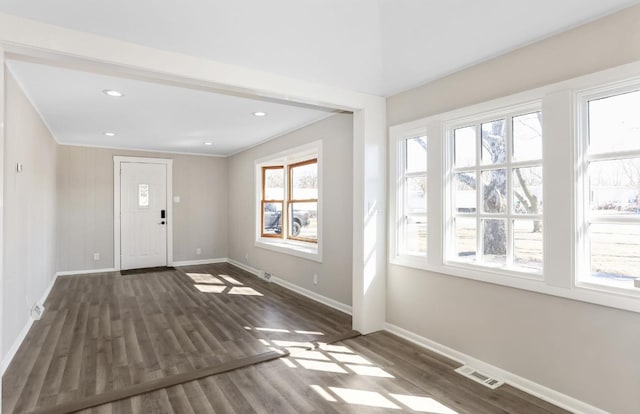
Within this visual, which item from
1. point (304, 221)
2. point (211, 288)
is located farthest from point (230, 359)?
point (304, 221)

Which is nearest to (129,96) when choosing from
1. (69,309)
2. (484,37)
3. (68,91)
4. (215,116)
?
(68,91)

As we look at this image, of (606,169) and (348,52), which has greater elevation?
(348,52)

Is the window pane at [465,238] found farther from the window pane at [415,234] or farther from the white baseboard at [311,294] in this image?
the white baseboard at [311,294]

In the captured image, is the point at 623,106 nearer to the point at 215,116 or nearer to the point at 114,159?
the point at 215,116

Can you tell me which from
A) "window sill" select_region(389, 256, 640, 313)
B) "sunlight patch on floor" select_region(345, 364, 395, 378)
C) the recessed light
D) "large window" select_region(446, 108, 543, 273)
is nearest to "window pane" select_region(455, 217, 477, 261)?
"large window" select_region(446, 108, 543, 273)

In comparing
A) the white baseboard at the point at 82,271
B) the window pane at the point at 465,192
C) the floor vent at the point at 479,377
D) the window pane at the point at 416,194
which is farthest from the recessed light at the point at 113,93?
the white baseboard at the point at 82,271

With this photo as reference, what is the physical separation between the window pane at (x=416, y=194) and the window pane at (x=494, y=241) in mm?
631

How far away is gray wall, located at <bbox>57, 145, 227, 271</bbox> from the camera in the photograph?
6449 mm

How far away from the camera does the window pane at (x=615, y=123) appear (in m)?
2.06

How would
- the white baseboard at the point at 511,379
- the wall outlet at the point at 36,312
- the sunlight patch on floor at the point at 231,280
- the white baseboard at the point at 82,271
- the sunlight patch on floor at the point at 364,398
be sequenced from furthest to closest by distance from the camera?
the white baseboard at the point at 82,271
the sunlight patch on floor at the point at 231,280
the wall outlet at the point at 36,312
the sunlight patch on floor at the point at 364,398
the white baseboard at the point at 511,379

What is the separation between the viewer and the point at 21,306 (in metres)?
3.45

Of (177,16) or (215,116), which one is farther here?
(215,116)

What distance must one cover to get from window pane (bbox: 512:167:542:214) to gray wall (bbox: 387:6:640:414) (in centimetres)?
43

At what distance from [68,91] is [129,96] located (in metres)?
0.55
